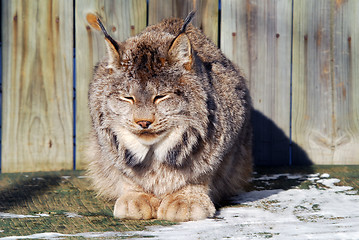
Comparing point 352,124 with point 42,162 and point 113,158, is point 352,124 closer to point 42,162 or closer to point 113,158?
point 113,158

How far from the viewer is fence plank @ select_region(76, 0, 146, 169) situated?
403cm

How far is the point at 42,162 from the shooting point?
4.05 m

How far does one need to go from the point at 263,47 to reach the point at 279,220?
185 centimetres

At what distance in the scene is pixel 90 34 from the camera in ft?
13.3

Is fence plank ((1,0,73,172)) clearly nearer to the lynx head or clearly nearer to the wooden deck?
the wooden deck

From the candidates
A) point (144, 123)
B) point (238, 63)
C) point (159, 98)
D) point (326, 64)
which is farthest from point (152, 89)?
point (326, 64)

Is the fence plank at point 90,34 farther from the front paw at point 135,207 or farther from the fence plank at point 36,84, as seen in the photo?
the front paw at point 135,207

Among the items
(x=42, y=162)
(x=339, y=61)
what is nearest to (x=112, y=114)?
(x=42, y=162)

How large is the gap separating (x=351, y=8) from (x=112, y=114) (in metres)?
2.35

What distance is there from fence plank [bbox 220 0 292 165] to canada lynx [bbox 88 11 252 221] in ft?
3.46

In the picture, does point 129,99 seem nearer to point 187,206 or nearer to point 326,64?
point 187,206

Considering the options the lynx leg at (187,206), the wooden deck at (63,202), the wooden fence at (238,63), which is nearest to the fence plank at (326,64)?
the wooden fence at (238,63)

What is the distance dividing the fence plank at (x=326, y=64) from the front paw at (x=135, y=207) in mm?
1831

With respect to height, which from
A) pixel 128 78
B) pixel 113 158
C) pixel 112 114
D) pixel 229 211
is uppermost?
pixel 128 78
